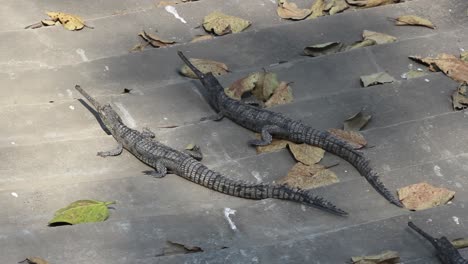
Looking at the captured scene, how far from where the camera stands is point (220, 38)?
7.43m

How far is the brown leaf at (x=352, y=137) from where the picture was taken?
20.6 feet

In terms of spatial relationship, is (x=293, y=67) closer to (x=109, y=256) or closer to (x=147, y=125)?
(x=147, y=125)

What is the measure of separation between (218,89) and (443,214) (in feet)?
7.31

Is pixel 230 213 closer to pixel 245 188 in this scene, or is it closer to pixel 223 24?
pixel 245 188

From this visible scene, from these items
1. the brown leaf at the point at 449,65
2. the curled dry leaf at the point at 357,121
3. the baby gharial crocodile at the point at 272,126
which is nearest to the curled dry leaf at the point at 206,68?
the baby gharial crocodile at the point at 272,126

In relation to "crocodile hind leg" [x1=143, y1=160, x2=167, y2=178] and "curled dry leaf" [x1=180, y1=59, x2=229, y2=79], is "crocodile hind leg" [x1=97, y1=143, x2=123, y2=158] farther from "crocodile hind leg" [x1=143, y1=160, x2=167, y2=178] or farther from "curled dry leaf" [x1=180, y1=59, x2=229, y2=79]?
"curled dry leaf" [x1=180, y1=59, x2=229, y2=79]

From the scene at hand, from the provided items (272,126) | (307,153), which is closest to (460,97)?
(307,153)

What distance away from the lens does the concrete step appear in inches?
279

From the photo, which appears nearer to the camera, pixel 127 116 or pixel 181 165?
pixel 181 165

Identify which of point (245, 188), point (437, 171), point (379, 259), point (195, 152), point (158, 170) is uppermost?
point (379, 259)

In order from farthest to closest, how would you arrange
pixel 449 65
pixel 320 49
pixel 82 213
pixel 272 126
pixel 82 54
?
1. pixel 320 49
2. pixel 82 54
3. pixel 449 65
4. pixel 272 126
5. pixel 82 213

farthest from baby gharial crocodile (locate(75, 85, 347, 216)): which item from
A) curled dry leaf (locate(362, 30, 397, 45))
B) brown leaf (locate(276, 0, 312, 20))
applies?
curled dry leaf (locate(362, 30, 397, 45))

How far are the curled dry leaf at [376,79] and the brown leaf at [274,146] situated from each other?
0.78 meters

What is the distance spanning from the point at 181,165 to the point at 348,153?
109 centimetres
